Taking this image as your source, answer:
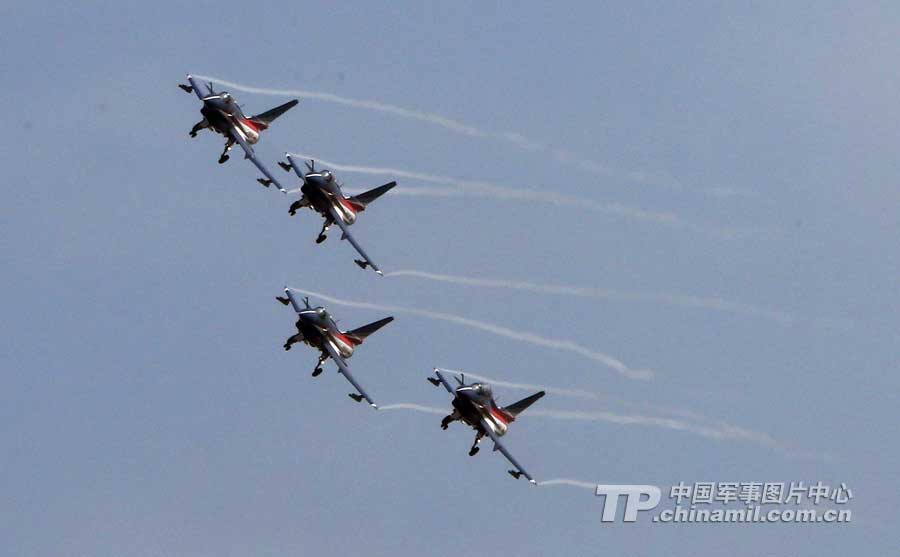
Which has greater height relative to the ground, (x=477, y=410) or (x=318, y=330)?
(x=318, y=330)

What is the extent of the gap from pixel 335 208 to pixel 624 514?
3256 cm

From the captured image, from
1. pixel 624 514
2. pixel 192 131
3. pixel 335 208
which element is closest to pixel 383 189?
pixel 335 208

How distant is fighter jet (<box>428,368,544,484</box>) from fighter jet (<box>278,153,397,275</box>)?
12.7 metres

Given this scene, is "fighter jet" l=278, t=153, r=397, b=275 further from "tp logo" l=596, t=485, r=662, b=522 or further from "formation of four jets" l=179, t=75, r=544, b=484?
"tp logo" l=596, t=485, r=662, b=522

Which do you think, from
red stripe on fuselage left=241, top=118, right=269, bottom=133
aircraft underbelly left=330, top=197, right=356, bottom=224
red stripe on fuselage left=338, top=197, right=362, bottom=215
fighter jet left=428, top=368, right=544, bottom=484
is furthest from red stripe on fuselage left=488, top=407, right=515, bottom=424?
red stripe on fuselage left=241, top=118, right=269, bottom=133

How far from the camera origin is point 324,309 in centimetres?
14362

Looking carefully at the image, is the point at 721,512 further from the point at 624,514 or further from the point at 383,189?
the point at 383,189

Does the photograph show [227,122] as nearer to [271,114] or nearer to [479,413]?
[271,114]

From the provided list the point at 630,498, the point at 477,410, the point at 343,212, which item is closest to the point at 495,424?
the point at 477,410

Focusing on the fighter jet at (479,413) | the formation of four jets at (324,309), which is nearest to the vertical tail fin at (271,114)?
the formation of four jets at (324,309)

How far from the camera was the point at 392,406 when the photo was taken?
136125 mm

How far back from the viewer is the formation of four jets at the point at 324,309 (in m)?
139

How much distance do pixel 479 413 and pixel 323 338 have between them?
1319 cm

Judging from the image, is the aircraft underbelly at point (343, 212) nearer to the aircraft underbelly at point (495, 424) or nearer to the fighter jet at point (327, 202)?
the fighter jet at point (327, 202)
